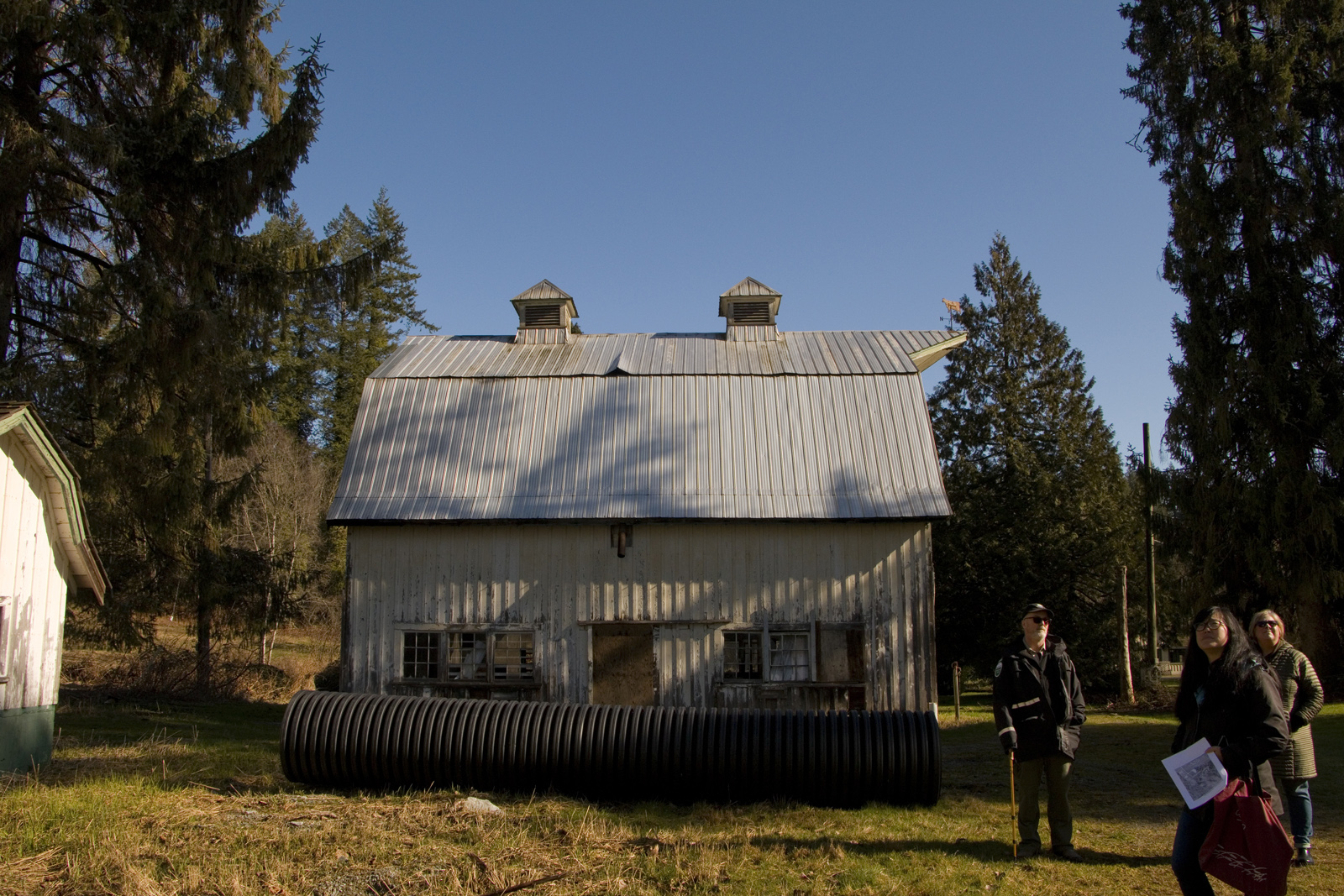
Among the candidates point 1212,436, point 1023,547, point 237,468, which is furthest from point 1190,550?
point 237,468

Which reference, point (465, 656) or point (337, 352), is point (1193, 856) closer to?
point (465, 656)

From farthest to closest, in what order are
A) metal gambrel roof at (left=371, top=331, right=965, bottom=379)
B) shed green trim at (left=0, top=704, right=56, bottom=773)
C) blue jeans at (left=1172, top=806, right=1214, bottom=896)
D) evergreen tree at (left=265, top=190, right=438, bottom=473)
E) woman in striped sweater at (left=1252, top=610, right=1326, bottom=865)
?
1. evergreen tree at (left=265, top=190, right=438, bottom=473)
2. metal gambrel roof at (left=371, top=331, right=965, bottom=379)
3. shed green trim at (left=0, top=704, right=56, bottom=773)
4. woman in striped sweater at (left=1252, top=610, right=1326, bottom=865)
5. blue jeans at (left=1172, top=806, right=1214, bottom=896)

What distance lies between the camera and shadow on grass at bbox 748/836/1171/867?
22.4 feet

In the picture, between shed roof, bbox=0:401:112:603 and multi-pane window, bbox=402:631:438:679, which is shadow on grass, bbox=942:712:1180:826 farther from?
shed roof, bbox=0:401:112:603

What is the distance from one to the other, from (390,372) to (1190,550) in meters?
14.2

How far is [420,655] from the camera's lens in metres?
13.6

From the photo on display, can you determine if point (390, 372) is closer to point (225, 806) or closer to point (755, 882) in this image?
point (225, 806)

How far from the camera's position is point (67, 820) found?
726 cm

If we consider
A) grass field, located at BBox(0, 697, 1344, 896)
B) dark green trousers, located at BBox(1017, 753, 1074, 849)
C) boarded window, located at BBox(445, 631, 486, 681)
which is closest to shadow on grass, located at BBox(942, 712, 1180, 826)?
grass field, located at BBox(0, 697, 1344, 896)

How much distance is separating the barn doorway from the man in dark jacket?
6905 mm

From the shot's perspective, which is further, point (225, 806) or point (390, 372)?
point (390, 372)

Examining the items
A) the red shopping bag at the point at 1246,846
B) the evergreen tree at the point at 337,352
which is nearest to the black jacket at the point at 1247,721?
the red shopping bag at the point at 1246,846

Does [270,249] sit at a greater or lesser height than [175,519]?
greater

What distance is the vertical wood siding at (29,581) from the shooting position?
9773 millimetres
